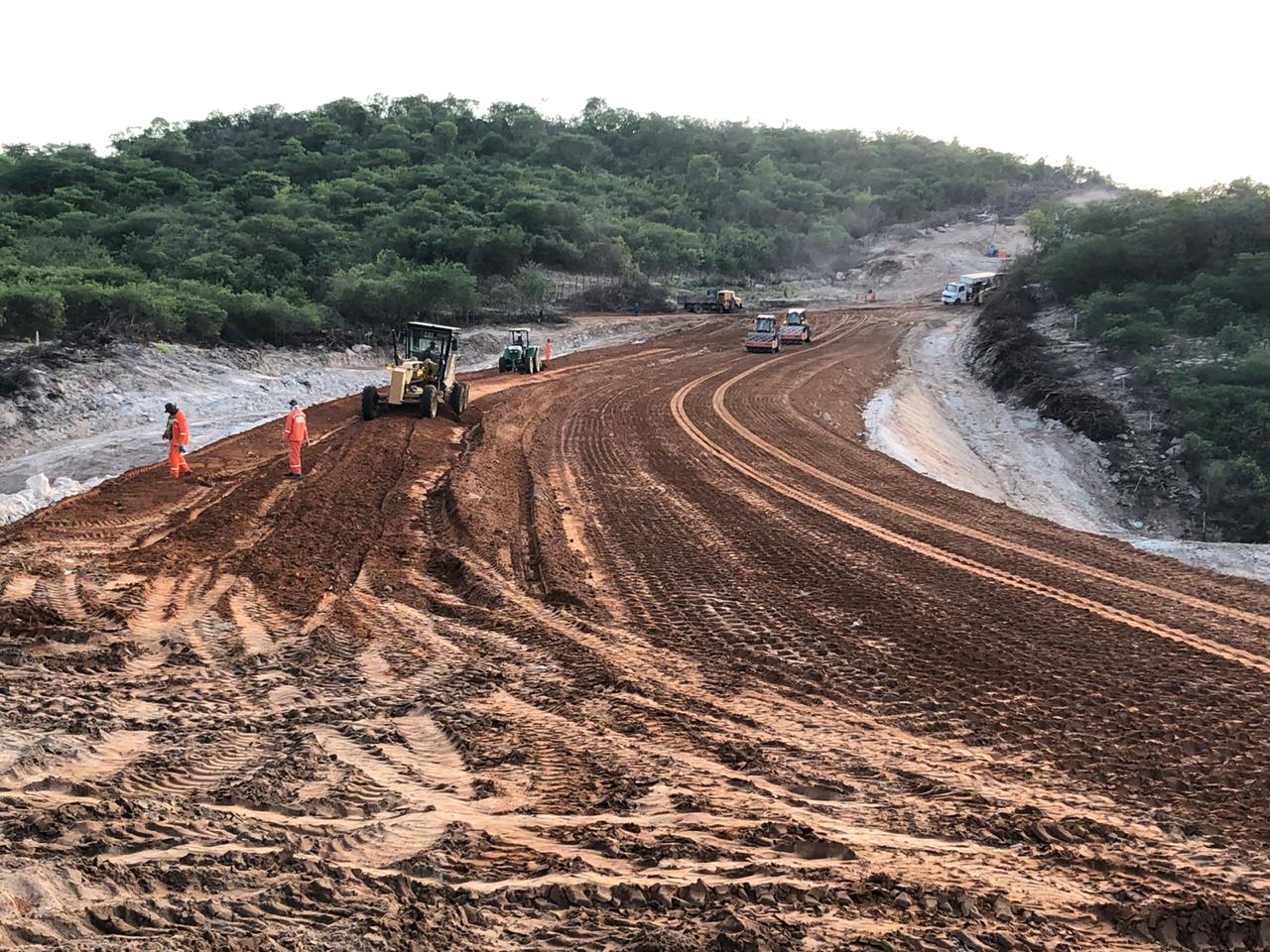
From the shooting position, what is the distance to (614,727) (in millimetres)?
7141

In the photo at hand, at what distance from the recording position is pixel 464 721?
23.5ft

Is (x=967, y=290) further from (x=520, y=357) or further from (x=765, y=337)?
(x=520, y=357)

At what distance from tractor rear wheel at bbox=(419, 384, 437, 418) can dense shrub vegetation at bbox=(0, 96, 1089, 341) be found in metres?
11.8

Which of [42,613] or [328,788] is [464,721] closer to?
[328,788]

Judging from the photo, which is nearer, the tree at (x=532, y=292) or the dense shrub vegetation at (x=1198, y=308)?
the dense shrub vegetation at (x=1198, y=308)

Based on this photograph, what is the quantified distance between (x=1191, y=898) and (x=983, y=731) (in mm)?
2282

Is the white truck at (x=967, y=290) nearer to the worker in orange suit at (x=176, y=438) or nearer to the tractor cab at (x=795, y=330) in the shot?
the tractor cab at (x=795, y=330)

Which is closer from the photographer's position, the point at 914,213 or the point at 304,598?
the point at 304,598

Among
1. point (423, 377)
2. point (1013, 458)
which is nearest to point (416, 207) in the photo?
point (423, 377)

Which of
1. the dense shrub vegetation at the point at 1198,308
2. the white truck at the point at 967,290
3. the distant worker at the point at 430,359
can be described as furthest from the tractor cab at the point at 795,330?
the distant worker at the point at 430,359

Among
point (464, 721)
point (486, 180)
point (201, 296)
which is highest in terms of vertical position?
point (486, 180)

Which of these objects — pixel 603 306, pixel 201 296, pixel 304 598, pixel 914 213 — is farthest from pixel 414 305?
pixel 914 213

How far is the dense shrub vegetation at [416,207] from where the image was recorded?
118ft

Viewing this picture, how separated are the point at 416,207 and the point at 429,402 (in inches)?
1556
